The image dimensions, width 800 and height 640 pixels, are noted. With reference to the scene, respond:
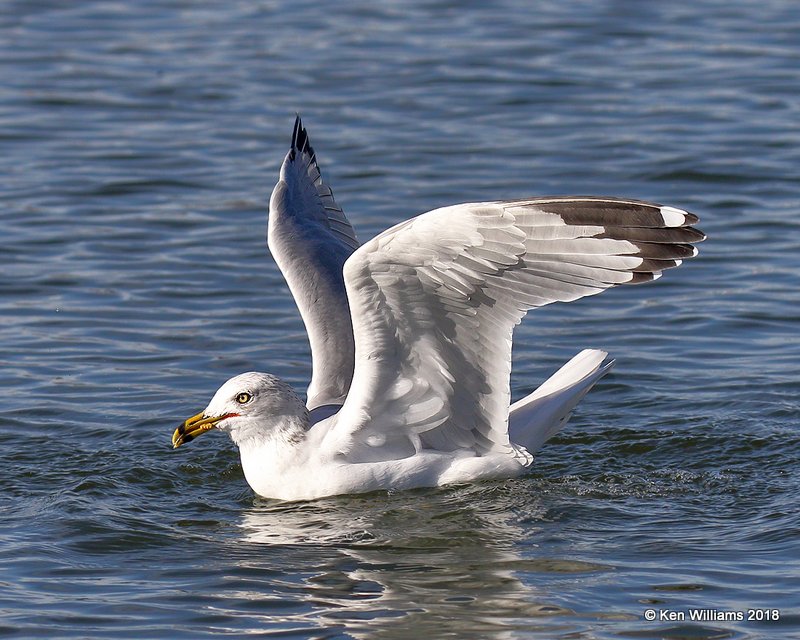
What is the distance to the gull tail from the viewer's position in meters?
9.65

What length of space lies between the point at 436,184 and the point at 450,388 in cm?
631

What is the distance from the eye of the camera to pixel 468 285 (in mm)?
8523

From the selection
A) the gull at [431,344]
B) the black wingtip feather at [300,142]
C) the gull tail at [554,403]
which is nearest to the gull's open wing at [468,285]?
the gull at [431,344]

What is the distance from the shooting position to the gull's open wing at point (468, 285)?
8.19 meters

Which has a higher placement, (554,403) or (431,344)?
(431,344)

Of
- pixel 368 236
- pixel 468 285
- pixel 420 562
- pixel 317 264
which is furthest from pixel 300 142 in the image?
pixel 420 562

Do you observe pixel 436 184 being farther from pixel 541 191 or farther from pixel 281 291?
pixel 281 291

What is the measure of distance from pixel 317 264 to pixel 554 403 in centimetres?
191

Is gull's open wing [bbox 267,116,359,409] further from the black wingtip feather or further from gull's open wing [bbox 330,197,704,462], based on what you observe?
gull's open wing [bbox 330,197,704,462]

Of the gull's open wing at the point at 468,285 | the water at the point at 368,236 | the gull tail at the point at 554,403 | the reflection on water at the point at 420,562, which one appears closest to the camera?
the reflection on water at the point at 420,562

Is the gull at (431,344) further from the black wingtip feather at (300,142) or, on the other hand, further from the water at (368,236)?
the black wingtip feather at (300,142)

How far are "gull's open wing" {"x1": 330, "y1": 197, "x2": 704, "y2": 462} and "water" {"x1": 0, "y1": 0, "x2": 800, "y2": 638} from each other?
1.75 ft

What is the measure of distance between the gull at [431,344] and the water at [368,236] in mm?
259

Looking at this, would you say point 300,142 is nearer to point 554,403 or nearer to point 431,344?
point 554,403
